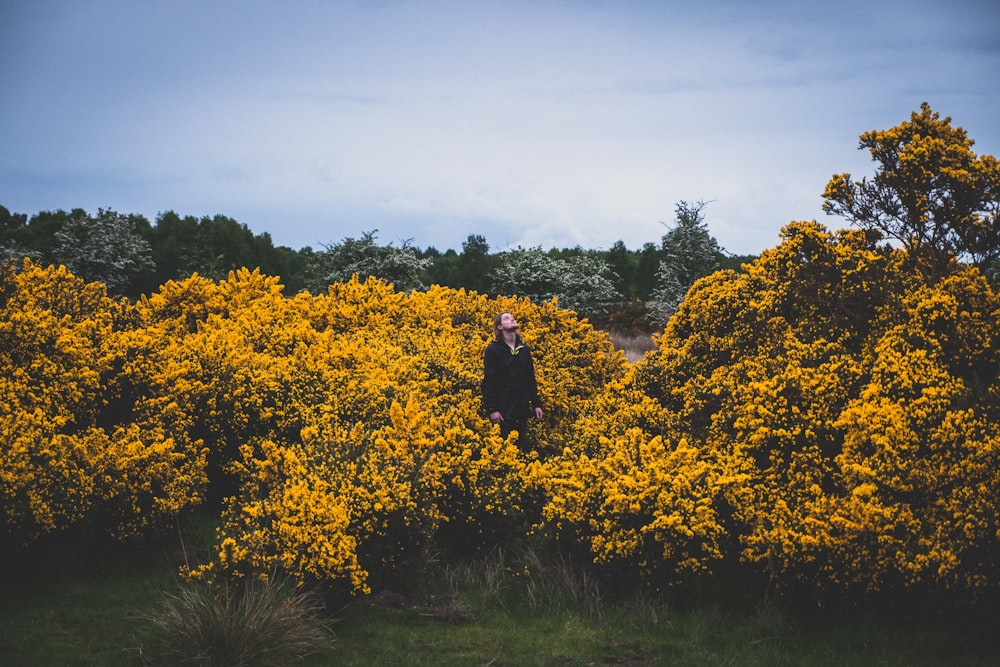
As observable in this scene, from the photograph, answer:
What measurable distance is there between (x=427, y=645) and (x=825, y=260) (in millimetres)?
5359

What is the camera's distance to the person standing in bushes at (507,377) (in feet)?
28.0

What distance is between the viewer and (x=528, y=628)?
5.99m

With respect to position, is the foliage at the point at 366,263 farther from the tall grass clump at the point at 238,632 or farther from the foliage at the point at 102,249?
the tall grass clump at the point at 238,632

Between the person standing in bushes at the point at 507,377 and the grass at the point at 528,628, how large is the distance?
2.04 meters

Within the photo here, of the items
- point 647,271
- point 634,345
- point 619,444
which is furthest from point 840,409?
point 647,271

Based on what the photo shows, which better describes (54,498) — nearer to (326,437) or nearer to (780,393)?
(326,437)

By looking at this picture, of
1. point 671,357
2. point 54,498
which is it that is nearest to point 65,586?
point 54,498

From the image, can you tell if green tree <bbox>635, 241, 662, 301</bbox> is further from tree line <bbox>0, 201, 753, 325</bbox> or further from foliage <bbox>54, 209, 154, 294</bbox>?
foliage <bbox>54, 209, 154, 294</bbox>

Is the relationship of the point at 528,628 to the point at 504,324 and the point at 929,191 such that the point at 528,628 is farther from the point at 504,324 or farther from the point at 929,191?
the point at 929,191

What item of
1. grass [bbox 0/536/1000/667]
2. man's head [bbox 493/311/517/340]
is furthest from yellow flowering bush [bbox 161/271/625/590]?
man's head [bbox 493/311/517/340]

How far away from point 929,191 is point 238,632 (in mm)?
7280

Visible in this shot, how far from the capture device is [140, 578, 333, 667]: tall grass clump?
5109 millimetres

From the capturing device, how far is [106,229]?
39.7 meters

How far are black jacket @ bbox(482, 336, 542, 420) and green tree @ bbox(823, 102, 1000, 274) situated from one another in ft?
11.9
